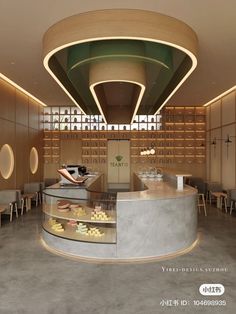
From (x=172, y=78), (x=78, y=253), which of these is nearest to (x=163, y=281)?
(x=78, y=253)

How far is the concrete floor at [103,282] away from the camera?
2990 mm

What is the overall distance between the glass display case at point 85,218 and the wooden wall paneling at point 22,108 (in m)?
5.17

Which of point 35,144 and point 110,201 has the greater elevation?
point 35,144

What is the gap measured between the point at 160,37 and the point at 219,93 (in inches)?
244

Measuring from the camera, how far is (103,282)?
3.60 m

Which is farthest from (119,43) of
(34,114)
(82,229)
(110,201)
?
(34,114)

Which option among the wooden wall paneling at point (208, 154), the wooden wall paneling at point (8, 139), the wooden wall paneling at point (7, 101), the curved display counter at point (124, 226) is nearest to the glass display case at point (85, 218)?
the curved display counter at point (124, 226)

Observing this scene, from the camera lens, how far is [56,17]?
432 centimetres

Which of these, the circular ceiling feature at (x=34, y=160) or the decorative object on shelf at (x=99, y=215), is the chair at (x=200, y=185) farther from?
the decorative object on shelf at (x=99, y=215)

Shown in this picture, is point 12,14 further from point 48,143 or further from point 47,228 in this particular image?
point 48,143

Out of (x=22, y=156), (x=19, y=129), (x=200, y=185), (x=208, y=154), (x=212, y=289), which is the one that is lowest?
(x=212, y=289)

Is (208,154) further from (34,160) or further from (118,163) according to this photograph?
(34,160)

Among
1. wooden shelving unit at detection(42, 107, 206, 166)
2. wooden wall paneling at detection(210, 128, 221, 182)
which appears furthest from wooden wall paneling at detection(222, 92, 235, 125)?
wooden shelving unit at detection(42, 107, 206, 166)

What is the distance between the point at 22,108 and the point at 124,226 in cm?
696
